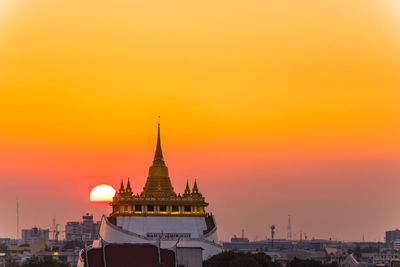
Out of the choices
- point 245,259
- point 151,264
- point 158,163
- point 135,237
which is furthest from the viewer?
point 158,163

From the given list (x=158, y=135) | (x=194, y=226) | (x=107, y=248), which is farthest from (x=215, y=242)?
(x=107, y=248)

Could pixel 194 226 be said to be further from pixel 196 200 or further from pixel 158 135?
pixel 158 135

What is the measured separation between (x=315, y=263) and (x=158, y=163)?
68.7 feet

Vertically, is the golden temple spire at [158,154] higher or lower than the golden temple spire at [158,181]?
higher

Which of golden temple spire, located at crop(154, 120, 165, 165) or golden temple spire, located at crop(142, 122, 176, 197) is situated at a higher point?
golden temple spire, located at crop(154, 120, 165, 165)

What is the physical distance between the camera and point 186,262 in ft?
413

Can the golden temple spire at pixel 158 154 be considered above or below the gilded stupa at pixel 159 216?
above

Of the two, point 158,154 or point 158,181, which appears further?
point 158,154

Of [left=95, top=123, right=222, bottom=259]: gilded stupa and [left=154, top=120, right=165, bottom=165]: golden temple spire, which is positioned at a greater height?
[left=154, top=120, right=165, bottom=165]: golden temple spire

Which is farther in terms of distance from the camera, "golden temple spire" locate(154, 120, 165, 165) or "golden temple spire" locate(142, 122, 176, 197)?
"golden temple spire" locate(154, 120, 165, 165)

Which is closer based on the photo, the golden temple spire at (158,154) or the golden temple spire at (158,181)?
the golden temple spire at (158,181)

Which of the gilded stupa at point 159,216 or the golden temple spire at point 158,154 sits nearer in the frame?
the gilded stupa at point 159,216

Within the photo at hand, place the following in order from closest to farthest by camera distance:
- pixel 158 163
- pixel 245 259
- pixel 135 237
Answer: pixel 245 259
pixel 135 237
pixel 158 163

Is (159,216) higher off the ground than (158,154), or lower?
lower
